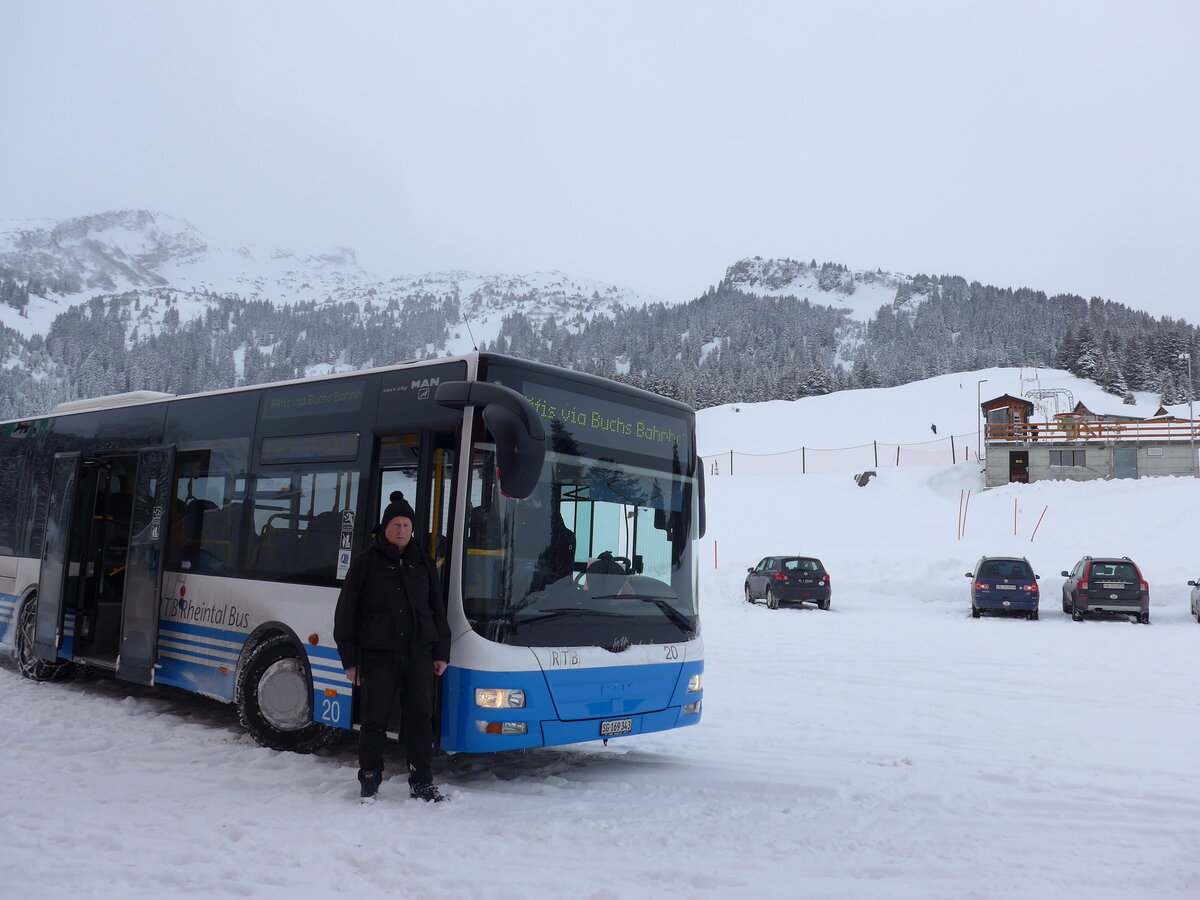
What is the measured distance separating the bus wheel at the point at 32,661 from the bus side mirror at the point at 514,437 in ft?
23.1

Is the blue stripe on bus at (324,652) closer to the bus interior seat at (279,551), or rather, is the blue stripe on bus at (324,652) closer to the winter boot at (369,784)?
the bus interior seat at (279,551)

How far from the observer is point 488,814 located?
6.00 m

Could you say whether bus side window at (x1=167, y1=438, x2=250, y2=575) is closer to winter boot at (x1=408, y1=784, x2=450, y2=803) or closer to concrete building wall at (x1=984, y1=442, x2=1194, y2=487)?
winter boot at (x1=408, y1=784, x2=450, y2=803)

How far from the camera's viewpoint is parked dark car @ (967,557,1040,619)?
21656mm

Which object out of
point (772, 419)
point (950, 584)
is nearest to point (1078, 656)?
point (950, 584)

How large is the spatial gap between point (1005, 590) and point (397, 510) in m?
18.5

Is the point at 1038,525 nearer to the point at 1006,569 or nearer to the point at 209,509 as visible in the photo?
the point at 1006,569

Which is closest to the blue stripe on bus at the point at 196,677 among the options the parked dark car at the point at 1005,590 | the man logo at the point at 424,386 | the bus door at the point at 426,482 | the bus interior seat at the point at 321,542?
the bus interior seat at the point at 321,542

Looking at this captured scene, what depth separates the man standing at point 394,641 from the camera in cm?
625

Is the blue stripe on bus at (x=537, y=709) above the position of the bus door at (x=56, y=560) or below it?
below

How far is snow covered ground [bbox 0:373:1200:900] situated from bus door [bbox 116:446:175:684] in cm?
52

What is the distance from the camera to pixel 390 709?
6.38 m

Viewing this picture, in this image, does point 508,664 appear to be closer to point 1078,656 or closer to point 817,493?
point 1078,656

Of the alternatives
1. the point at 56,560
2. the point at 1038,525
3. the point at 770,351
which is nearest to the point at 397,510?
the point at 56,560
